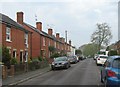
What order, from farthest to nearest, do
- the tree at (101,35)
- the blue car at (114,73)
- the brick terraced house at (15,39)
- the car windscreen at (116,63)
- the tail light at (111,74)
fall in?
the tree at (101,35) < the brick terraced house at (15,39) < the car windscreen at (116,63) < the tail light at (111,74) < the blue car at (114,73)

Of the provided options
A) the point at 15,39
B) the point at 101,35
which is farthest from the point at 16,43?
the point at 101,35

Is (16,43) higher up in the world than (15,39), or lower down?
lower down

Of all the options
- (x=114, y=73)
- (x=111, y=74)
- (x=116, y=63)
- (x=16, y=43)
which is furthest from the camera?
(x=16, y=43)

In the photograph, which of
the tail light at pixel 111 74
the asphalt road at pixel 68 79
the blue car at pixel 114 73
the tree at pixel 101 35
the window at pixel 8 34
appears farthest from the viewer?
the tree at pixel 101 35

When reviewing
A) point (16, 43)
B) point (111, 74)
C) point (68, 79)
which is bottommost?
point (68, 79)

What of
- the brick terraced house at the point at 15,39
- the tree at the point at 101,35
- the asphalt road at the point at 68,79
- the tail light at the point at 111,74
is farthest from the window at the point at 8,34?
the tree at the point at 101,35

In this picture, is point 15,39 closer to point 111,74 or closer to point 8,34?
point 8,34

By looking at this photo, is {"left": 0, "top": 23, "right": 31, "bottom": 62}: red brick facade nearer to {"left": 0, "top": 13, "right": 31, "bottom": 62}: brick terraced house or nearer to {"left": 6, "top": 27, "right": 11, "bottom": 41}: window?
{"left": 0, "top": 13, "right": 31, "bottom": 62}: brick terraced house

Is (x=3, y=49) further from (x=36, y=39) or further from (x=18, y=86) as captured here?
(x=36, y=39)

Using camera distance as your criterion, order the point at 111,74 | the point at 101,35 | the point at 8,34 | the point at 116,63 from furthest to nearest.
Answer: the point at 101,35, the point at 8,34, the point at 116,63, the point at 111,74

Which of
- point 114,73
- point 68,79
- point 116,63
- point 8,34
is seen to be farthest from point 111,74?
point 8,34

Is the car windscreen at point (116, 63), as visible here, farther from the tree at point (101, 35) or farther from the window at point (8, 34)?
the tree at point (101, 35)

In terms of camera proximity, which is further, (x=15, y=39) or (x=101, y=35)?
(x=101, y=35)

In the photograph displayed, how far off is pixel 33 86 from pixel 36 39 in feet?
118
